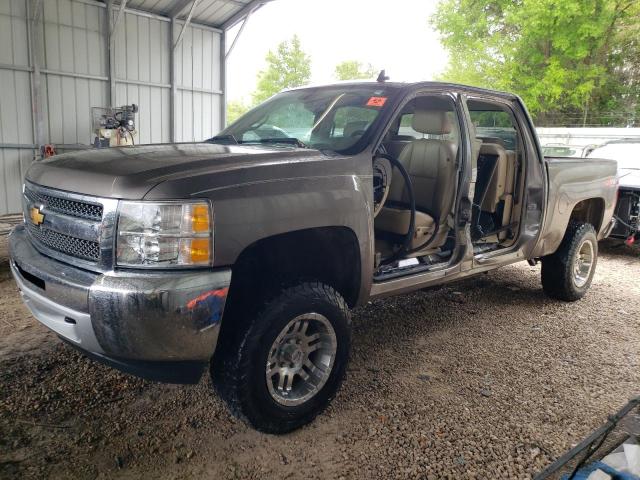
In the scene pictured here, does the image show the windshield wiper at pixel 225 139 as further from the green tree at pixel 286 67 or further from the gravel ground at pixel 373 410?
the green tree at pixel 286 67

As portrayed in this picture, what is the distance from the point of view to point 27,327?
3797 millimetres

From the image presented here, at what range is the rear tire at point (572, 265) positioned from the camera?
4.72m

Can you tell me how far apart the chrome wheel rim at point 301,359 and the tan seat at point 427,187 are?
1.13 m

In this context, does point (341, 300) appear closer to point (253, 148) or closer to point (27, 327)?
point (253, 148)

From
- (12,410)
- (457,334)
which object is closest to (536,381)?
(457,334)

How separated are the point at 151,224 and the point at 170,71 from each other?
12653 mm

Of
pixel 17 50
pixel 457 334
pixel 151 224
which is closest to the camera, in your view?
pixel 151 224

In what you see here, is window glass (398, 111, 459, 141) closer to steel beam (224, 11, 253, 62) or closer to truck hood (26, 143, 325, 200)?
truck hood (26, 143, 325, 200)

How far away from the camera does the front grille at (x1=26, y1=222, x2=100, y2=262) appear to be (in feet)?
7.36

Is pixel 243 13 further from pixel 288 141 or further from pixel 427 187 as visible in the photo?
pixel 288 141

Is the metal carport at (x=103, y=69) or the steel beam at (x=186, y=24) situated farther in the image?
the steel beam at (x=186, y=24)

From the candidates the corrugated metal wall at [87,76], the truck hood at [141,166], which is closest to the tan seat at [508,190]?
the truck hood at [141,166]

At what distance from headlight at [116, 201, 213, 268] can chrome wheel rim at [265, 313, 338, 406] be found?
67 centimetres

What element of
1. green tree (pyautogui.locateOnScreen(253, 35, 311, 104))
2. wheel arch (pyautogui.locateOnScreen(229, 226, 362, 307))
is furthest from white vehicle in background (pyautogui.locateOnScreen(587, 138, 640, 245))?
green tree (pyautogui.locateOnScreen(253, 35, 311, 104))
